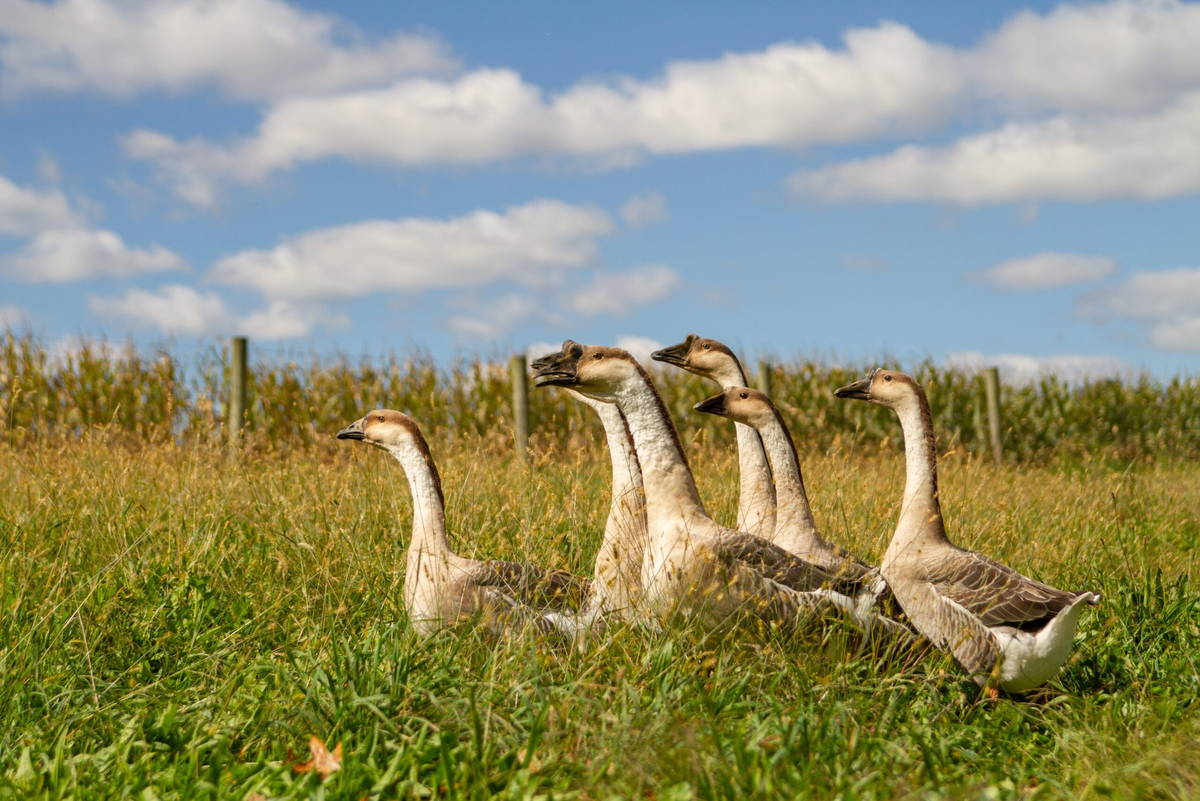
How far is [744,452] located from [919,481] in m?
1.08

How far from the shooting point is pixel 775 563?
15.9 ft

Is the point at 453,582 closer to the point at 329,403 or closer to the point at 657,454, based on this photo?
the point at 657,454

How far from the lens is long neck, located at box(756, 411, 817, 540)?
18.7 feet

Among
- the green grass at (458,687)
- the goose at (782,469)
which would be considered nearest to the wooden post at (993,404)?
the green grass at (458,687)

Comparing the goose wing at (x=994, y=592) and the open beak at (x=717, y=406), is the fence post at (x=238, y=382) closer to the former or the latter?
the open beak at (x=717, y=406)

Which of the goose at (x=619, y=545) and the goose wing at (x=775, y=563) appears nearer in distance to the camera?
the goose wing at (x=775, y=563)

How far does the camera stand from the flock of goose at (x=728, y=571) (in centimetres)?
468

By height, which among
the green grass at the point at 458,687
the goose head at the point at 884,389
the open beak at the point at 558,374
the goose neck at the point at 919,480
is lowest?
the green grass at the point at 458,687

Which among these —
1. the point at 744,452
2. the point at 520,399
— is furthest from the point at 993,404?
the point at 744,452

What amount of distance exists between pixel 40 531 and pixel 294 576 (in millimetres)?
2160

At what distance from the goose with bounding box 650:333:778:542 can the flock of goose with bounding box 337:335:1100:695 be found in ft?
0.22

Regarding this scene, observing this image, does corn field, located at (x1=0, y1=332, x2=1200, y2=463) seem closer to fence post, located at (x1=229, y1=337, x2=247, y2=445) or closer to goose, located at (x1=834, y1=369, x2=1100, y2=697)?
fence post, located at (x1=229, y1=337, x2=247, y2=445)

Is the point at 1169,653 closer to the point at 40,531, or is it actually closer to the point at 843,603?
the point at 843,603

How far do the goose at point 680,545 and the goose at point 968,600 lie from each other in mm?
390
